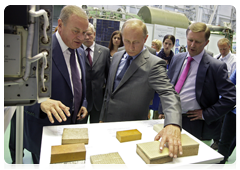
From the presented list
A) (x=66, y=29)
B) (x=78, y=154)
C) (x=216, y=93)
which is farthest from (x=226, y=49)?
(x=78, y=154)

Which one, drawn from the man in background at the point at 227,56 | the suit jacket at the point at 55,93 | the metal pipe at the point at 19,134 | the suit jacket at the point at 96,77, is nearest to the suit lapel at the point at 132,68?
the suit jacket at the point at 55,93

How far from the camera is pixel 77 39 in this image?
1.60 meters

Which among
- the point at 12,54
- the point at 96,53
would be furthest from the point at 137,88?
the point at 96,53

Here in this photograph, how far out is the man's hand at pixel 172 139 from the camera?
38.5 inches

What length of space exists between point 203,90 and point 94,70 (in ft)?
4.87

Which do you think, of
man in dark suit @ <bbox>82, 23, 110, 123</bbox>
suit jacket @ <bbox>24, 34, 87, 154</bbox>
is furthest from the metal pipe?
man in dark suit @ <bbox>82, 23, 110, 123</bbox>

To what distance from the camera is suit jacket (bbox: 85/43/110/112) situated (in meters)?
2.56

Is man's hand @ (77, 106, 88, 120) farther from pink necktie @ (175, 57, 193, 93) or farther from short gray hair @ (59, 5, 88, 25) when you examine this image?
pink necktie @ (175, 57, 193, 93)

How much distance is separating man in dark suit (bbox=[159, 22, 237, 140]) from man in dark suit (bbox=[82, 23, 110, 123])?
1.15 meters

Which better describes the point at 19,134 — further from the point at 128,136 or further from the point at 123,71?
the point at 123,71

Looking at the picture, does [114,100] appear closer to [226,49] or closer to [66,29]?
[66,29]

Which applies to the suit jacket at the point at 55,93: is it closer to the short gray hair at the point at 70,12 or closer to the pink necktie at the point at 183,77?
the short gray hair at the point at 70,12

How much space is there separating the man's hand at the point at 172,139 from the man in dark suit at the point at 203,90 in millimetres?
785

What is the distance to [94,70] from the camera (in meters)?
2.56
